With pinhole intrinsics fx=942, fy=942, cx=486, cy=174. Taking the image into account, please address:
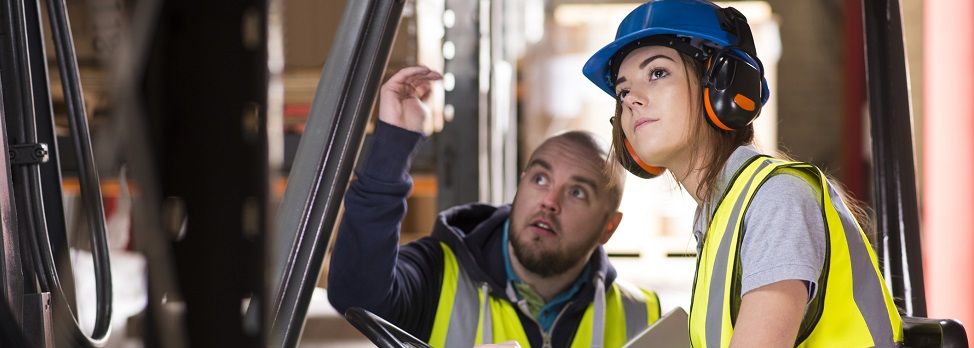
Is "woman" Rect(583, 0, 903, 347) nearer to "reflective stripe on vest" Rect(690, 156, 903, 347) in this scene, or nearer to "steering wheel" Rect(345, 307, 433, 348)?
"reflective stripe on vest" Rect(690, 156, 903, 347)

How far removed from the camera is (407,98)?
212cm

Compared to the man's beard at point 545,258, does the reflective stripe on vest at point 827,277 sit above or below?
above

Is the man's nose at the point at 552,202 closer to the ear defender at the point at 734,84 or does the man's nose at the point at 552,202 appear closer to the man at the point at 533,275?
the man at the point at 533,275

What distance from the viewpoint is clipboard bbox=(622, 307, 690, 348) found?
186cm

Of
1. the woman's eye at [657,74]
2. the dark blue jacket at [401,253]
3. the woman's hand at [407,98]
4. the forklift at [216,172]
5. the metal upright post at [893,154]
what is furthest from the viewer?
the dark blue jacket at [401,253]

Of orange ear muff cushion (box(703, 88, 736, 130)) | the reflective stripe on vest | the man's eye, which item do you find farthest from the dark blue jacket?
the reflective stripe on vest

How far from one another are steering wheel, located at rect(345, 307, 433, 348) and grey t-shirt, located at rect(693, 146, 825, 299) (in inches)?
25.4

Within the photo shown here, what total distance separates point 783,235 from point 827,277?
0.39ft

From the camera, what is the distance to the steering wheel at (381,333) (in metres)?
1.65

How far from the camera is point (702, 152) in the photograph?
5.03 feet

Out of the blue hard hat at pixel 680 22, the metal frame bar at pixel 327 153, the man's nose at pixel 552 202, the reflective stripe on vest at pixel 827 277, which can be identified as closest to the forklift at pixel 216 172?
the metal frame bar at pixel 327 153

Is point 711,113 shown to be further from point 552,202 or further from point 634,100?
point 552,202

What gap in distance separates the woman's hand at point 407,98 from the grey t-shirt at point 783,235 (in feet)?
3.02

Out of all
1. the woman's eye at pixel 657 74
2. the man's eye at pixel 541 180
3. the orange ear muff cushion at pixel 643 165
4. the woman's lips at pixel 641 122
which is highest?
the woman's eye at pixel 657 74
